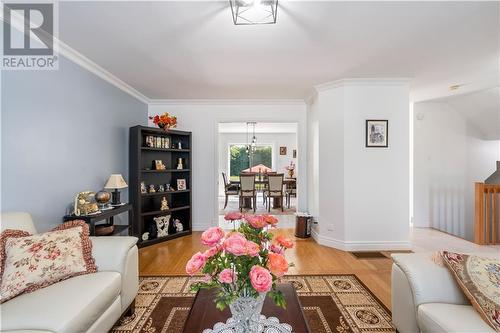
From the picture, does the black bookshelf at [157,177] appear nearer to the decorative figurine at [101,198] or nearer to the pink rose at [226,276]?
the decorative figurine at [101,198]

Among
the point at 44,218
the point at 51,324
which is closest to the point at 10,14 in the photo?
the point at 44,218

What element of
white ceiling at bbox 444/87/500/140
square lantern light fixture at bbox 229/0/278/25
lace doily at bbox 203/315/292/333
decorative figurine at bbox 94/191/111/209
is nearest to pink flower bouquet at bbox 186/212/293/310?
lace doily at bbox 203/315/292/333

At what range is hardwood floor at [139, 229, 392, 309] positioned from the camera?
262 cm

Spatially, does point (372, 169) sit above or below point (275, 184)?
above

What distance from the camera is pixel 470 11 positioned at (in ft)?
6.24

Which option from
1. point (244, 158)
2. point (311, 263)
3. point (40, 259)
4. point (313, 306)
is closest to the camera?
point (40, 259)

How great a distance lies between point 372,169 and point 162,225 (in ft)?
11.2

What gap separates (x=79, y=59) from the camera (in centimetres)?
266

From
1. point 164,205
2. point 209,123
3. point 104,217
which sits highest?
point 209,123

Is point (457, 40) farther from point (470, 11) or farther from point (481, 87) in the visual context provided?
point (481, 87)

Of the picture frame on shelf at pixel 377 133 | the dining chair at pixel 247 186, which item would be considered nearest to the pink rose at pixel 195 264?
the picture frame on shelf at pixel 377 133

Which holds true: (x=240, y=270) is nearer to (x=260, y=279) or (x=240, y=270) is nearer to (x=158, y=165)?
(x=260, y=279)

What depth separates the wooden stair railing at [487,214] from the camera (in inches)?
149

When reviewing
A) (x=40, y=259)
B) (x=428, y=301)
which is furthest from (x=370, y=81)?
(x=40, y=259)
